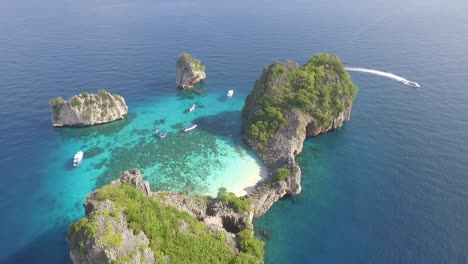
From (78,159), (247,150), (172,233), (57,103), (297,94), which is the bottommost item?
(78,159)

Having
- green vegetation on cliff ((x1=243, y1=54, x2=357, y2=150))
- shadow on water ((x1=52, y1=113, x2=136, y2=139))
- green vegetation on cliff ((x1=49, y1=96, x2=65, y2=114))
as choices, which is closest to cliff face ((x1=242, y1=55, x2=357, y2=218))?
green vegetation on cliff ((x1=243, y1=54, x2=357, y2=150))

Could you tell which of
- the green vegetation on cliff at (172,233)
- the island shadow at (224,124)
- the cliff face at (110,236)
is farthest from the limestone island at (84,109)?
the green vegetation on cliff at (172,233)

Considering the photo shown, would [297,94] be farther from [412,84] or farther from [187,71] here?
[412,84]

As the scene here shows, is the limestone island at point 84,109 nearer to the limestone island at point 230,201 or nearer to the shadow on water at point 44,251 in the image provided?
the limestone island at point 230,201

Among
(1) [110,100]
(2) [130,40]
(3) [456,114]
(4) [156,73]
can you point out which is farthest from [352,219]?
(2) [130,40]

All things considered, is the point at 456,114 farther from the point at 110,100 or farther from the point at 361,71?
the point at 110,100

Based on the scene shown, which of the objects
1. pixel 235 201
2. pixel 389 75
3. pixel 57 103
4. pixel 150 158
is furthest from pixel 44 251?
pixel 389 75
